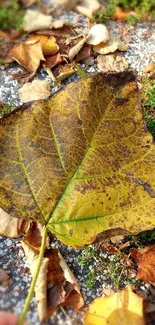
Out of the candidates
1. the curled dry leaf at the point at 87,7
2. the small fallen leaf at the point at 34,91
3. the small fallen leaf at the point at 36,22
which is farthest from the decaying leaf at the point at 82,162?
the curled dry leaf at the point at 87,7

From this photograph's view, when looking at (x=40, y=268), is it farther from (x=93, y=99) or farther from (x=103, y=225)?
(x=93, y=99)

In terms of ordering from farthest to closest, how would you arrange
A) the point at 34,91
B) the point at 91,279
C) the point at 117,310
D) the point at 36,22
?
1. the point at 36,22
2. the point at 34,91
3. the point at 91,279
4. the point at 117,310

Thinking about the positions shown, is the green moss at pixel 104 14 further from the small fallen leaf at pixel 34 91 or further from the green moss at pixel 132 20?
the small fallen leaf at pixel 34 91

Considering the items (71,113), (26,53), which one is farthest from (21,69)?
(71,113)

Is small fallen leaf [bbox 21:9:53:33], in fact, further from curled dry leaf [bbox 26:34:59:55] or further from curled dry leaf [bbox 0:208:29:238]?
curled dry leaf [bbox 0:208:29:238]

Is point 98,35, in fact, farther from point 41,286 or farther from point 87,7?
point 41,286

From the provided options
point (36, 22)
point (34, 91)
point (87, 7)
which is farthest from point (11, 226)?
point (87, 7)
